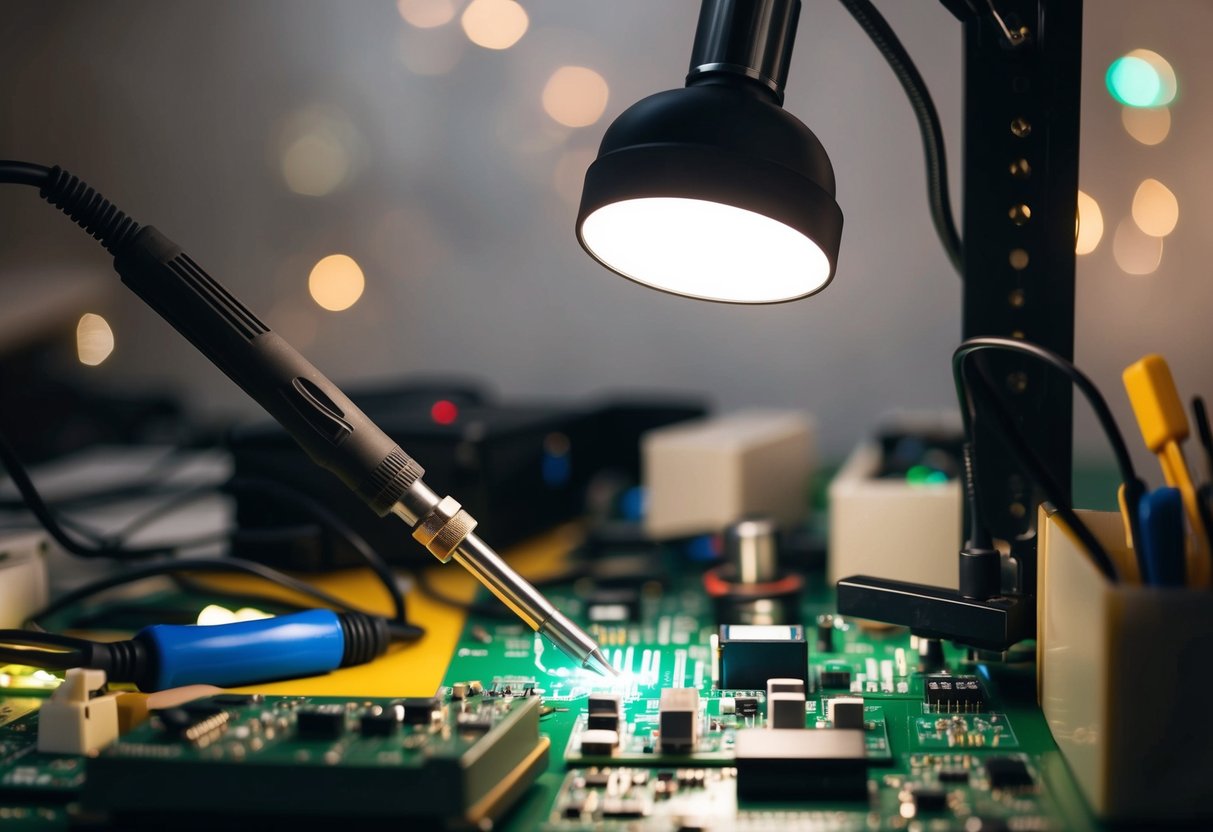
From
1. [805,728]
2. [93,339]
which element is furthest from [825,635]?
[93,339]

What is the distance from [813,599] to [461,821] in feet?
1.73

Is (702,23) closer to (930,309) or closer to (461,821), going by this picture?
(461,821)

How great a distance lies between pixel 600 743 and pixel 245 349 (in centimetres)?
32

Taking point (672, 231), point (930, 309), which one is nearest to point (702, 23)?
point (672, 231)

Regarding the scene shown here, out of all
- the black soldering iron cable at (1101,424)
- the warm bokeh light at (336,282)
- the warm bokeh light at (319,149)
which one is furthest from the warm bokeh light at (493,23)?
the black soldering iron cable at (1101,424)

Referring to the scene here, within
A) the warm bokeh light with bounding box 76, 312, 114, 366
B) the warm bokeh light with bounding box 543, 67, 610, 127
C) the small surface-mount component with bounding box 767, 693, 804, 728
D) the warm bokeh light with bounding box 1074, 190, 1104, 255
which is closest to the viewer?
the small surface-mount component with bounding box 767, 693, 804, 728

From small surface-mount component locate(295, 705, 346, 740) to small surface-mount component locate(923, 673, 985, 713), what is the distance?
14.0 inches

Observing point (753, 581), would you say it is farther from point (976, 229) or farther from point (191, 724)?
point (191, 724)

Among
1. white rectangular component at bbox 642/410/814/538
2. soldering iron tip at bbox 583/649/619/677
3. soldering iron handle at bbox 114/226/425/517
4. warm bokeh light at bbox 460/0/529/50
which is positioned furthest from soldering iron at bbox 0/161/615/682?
warm bokeh light at bbox 460/0/529/50

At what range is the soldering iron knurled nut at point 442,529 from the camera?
69 cm

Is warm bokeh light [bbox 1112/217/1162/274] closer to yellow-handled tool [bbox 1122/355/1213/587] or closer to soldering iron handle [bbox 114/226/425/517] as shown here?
yellow-handled tool [bbox 1122/355/1213/587]

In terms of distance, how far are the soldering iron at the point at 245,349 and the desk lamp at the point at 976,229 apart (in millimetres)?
191

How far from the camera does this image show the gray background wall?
146 centimetres

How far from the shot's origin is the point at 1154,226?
1279 millimetres
